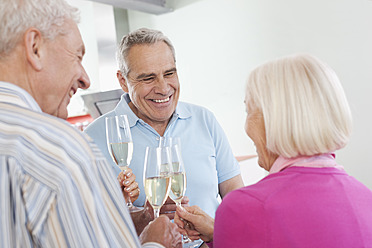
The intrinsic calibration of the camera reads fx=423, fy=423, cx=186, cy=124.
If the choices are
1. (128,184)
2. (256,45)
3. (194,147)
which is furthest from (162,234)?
(256,45)

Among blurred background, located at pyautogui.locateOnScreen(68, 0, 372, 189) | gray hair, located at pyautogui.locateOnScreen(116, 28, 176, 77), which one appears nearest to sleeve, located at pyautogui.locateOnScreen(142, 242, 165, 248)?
gray hair, located at pyautogui.locateOnScreen(116, 28, 176, 77)

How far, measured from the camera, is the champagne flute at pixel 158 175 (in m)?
1.30

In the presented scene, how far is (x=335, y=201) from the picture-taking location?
104cm

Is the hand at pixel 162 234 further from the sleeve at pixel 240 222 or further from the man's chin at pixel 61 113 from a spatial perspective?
the man's chin at pixel 61 113

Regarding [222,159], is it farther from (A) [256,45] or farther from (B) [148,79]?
(A) [256,45]

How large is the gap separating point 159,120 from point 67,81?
99cm

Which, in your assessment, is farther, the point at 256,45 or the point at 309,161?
the point at 256,45

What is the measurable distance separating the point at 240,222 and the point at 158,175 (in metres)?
0.34

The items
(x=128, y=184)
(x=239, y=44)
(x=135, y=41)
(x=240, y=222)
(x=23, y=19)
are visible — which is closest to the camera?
(x=23, y=19)

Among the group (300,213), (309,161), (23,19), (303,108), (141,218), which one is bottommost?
(141,218)

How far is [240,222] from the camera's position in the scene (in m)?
1.06

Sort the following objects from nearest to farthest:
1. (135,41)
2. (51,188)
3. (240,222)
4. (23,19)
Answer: (51,188), (23,19), (240,222), (135,41)

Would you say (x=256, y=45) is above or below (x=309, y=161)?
above

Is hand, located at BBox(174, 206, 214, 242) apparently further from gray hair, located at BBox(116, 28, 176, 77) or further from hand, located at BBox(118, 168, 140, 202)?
gray hair, located at BBox(116, 28, 176, 77)
